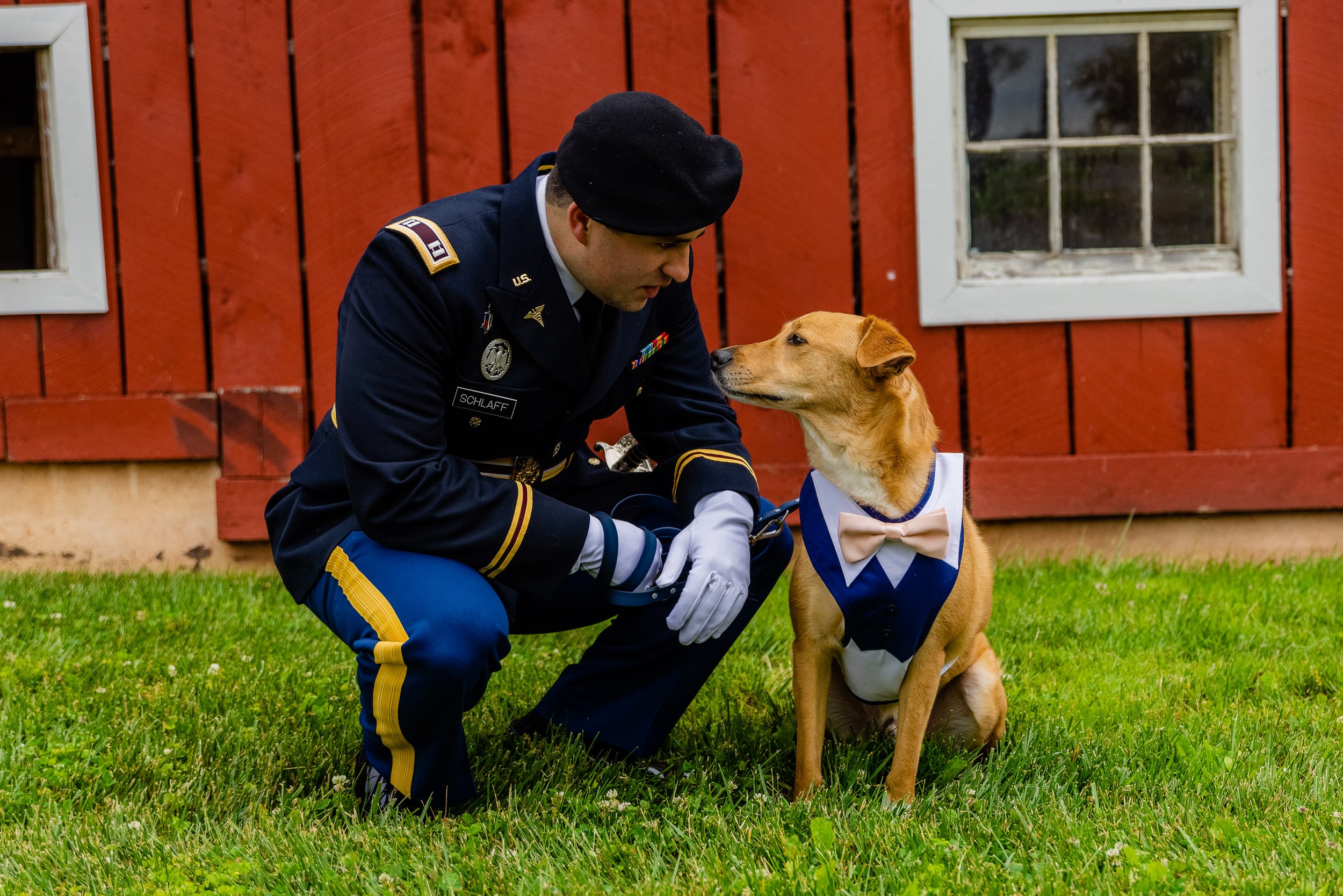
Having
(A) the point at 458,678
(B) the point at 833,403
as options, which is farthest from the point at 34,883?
(B) the point at 833,403

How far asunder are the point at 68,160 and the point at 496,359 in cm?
302

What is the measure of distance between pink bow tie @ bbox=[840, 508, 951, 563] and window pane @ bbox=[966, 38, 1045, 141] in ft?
8.87

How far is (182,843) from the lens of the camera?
7.68 feet

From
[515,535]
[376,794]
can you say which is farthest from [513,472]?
[376,794]

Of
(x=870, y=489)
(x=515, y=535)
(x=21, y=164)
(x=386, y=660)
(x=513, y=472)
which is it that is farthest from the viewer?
(x=21, y=164)

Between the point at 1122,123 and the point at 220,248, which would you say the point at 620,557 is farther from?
the point at 1122,123

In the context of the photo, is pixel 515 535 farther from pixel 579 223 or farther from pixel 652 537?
pixel 579 223

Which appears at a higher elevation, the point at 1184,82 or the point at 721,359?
the point at 1184,82

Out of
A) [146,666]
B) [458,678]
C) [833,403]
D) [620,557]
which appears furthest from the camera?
[146,666]

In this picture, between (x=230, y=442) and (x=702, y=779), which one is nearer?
(x=702, y=779)

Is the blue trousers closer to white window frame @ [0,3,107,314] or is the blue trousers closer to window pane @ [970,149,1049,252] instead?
window pane @ [970,149,1049,252]

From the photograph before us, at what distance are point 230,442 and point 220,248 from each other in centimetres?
81

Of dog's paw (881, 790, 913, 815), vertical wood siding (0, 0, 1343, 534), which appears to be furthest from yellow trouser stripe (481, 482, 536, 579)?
vertical wood siding (0, 0, 1343, 534)

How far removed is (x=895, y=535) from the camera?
2.51m
